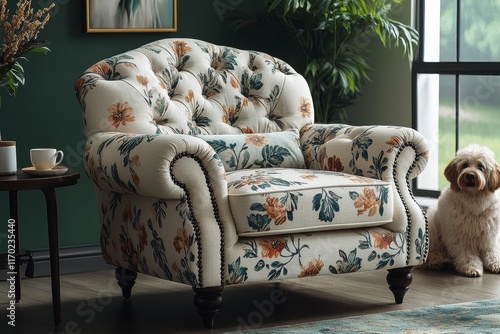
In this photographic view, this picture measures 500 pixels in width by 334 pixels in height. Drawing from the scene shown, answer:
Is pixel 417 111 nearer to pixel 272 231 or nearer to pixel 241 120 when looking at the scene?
pixel 241 120

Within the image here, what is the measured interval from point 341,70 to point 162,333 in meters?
2.11

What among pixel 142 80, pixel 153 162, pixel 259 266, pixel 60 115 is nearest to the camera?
pixel 153 162

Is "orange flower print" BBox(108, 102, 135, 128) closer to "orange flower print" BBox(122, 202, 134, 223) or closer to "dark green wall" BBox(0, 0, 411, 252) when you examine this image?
"orange flower print" BBox(122, 202, 134, 223)

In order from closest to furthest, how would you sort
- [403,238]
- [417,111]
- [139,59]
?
[403,238] → [139,59] → [417,111]

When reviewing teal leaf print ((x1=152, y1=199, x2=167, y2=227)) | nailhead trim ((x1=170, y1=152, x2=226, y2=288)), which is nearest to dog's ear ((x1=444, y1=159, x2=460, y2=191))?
nailhead trim ((x1=170, y1=152, x2=226, y2=288))

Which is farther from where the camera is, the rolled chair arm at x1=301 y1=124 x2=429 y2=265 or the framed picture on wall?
the framed picture on wall

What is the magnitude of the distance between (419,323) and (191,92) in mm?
1350

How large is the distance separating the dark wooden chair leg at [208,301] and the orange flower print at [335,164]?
0.80 metres

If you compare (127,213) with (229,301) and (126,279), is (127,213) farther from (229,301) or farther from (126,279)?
(229,301)

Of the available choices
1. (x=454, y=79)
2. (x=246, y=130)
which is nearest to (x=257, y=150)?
(x=246, y=130)

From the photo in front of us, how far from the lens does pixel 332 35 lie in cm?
500

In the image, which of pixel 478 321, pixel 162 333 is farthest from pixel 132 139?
pixel 478 321

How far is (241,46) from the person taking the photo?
5047 mm

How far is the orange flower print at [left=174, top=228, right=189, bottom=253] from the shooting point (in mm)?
3184
